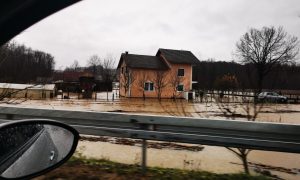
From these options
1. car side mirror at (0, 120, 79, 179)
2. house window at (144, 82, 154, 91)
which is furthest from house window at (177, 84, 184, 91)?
car side mirror at (0, 120, 79, 179)

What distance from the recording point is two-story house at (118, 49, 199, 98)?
63.6 m

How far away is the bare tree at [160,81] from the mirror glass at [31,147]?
59746mm

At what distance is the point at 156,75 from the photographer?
63938 mm

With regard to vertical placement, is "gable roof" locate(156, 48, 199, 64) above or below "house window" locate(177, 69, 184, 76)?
above

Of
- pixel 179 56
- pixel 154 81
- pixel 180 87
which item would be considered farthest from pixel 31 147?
pixel 179 56

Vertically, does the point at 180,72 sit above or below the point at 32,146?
above

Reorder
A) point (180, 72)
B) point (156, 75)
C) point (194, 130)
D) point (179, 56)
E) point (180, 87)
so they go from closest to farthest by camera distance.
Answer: point (194, 130) < point (156, 75) < point (180, 87) < point (180, 72) < point (179, 56)

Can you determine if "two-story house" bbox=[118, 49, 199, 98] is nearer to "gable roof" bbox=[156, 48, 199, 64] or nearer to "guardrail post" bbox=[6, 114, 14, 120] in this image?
"gable roof" bbox=[156, 48, 199, 64]

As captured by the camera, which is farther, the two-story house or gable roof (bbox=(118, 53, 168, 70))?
gable roof (bbox=(118, 53, 168, 70))

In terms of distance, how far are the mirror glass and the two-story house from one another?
196ft

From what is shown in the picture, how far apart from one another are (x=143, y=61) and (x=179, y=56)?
7020mm

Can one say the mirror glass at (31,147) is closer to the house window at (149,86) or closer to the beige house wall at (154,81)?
the beige house wall at (154,81)

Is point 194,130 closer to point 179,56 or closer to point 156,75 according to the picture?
point 156,75

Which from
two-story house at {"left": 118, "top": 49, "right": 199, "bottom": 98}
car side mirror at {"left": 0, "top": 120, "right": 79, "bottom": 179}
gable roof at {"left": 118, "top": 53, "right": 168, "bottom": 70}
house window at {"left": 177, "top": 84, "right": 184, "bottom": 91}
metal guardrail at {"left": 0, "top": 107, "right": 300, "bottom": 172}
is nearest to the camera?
car side mirror at {"left": 0, "top": 120, "right": 79, "bottom": 179}
